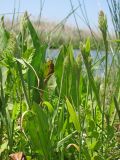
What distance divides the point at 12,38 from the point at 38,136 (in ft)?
0.58

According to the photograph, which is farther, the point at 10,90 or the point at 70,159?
the point at 10,90

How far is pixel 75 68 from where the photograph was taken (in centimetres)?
60

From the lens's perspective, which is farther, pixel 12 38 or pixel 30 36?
pixel 30 36

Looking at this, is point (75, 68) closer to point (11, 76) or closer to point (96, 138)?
point (96, 138)

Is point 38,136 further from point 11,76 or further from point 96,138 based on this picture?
point 11,76

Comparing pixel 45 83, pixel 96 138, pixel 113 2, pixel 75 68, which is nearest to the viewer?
pixel 75 68

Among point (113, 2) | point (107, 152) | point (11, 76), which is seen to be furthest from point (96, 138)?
point (113, 2)

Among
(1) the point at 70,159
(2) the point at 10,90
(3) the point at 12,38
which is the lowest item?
(1) the point at 70,159

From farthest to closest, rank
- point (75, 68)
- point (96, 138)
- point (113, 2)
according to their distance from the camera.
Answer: point (113, 2)
point (96, 138)
point (75, 68)

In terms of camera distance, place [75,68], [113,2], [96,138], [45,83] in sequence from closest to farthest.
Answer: [75,68], [96,138], [45,83], [113,2]

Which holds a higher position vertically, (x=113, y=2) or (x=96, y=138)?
(x=113, y=2)

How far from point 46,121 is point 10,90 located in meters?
0.25

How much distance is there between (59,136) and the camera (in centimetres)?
68

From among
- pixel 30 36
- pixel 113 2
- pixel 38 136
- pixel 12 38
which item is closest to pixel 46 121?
pixel 38 136
